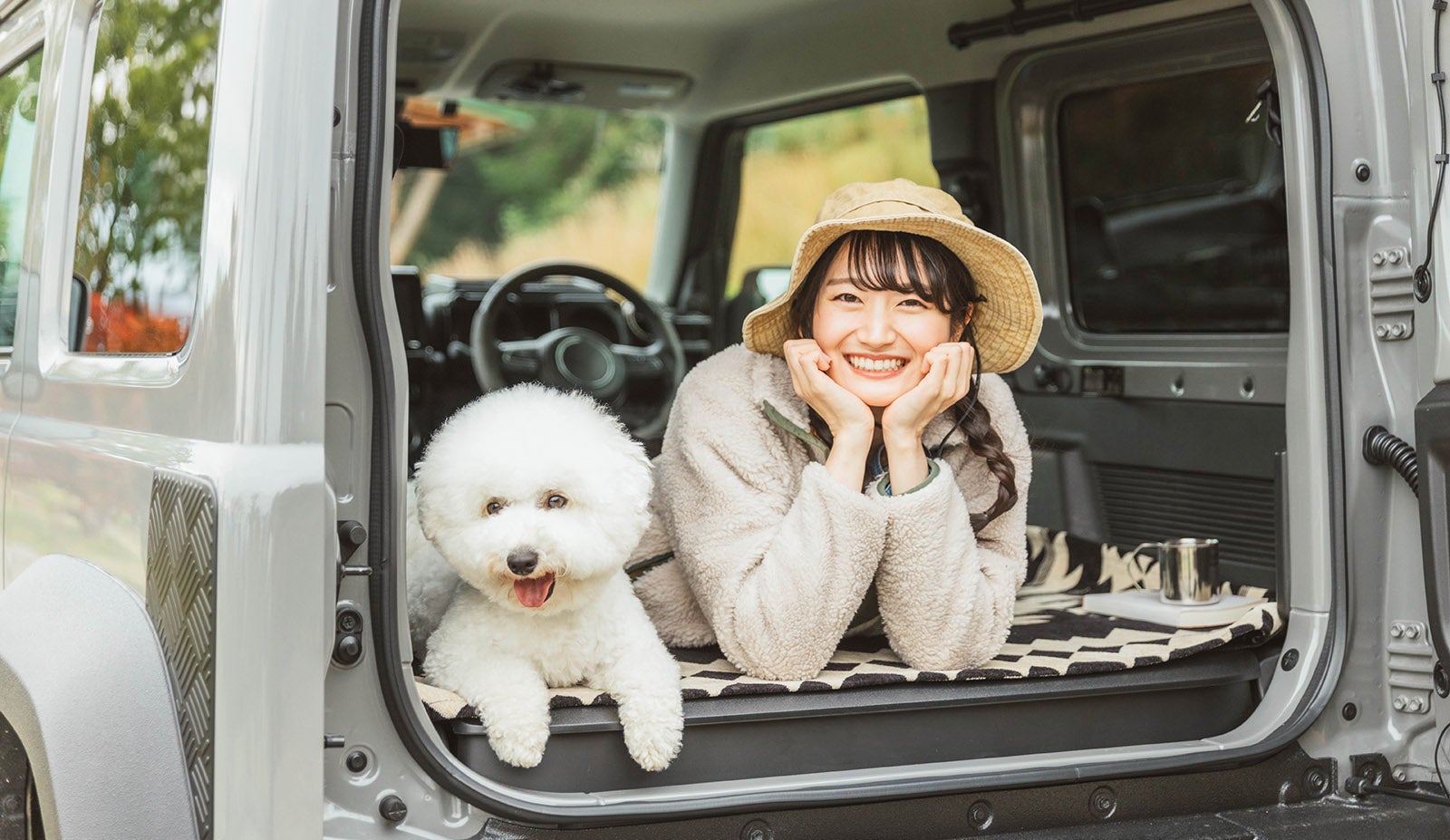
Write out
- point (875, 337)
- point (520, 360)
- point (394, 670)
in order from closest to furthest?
point (394, 670) → point (875, 337) → point (520, 360)

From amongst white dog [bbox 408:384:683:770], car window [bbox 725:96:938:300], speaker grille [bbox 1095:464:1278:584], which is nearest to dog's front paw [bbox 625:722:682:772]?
white dog [bbox 408:384:683:770]

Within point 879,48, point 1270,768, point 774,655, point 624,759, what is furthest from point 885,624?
point 879,48

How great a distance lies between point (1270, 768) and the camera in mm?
2459

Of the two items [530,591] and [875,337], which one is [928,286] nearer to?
[875,337]

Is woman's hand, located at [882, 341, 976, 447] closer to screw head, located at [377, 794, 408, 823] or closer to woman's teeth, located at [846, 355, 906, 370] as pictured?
woman's teeth, located at [846, 355, 906, 370]

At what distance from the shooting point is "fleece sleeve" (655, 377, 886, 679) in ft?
7.38

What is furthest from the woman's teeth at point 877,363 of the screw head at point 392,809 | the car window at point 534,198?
the car window at point 534,198

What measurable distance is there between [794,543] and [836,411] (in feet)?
0.80

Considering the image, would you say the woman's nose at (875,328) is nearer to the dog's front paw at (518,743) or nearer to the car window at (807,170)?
the dog's front paw at (518,743)

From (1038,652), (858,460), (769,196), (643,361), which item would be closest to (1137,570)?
(1038,652)

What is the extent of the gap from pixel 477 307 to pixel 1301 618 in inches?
125

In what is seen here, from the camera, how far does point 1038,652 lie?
2561 mm

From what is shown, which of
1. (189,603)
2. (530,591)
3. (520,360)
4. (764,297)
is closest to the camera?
(189,603)

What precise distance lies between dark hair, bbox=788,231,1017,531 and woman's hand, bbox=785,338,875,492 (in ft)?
0.50
